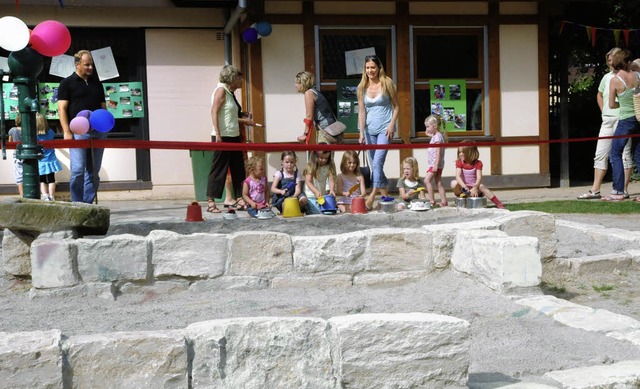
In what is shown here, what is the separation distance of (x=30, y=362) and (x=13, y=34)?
367cm

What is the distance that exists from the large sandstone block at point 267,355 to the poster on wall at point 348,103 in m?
9.58

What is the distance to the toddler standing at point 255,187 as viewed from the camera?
897cm

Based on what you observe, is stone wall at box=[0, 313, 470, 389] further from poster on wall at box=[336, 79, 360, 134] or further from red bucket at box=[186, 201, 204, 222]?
poster on wall at box=[336, 79, 360, 134]

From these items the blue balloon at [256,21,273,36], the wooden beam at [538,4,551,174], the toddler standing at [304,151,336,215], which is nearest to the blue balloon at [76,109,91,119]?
the toddler standing at [304,151,336,215]

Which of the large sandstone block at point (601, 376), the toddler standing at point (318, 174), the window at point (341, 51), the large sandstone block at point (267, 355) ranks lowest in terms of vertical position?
the large sandstone block at point (601, 376)

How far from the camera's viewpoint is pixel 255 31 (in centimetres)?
1196

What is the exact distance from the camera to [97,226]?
18.6 feet

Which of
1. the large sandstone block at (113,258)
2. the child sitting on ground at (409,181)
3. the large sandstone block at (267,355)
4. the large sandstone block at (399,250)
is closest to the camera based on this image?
the large sandstone block at (267,355)

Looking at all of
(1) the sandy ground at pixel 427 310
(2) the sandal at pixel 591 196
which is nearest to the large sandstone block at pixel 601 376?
(1) the sandy ground at pixel 427 310

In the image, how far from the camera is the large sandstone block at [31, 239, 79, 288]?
17.2ft

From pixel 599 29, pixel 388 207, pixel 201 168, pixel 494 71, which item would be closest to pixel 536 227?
pixel 388 207

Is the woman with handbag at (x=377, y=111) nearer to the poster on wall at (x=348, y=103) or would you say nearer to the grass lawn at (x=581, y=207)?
the grass lawn at (x=581, y=207)

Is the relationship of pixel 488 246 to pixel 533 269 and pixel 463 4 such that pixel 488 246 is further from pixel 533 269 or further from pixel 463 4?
pixel 463 4

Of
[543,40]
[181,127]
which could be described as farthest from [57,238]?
[543,40]
